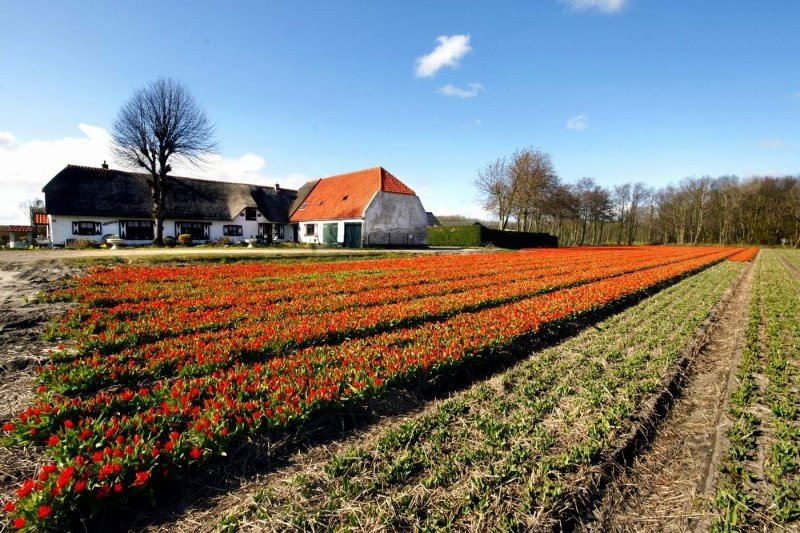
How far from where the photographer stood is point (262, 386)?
4289mm

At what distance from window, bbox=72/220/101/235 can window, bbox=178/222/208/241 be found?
657 centimetres

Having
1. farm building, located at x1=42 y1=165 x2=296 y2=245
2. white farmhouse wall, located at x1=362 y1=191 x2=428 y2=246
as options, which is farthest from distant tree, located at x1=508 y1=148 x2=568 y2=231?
farm building, located at x1=42 y1=165 x2=296 y2=245

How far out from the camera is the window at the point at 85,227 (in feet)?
108

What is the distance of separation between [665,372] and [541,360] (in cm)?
167

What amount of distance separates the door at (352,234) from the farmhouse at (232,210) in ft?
0.31

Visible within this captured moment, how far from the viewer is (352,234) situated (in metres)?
35.9

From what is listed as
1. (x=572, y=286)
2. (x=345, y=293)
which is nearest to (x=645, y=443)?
(x=345, y=293)

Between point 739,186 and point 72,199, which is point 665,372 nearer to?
point 72,199

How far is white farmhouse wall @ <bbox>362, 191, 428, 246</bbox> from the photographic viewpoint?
1409 inches

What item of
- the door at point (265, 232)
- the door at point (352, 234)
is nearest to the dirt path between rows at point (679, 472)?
the door at point (352, 234)

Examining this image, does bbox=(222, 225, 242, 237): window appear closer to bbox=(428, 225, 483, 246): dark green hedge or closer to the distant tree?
bbox=(428, 225, 483, 246): dark green hedge

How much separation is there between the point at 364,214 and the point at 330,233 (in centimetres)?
471

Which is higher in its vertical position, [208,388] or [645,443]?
[208,388]

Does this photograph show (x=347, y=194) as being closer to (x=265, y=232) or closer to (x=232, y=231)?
(x=265, y=232)
